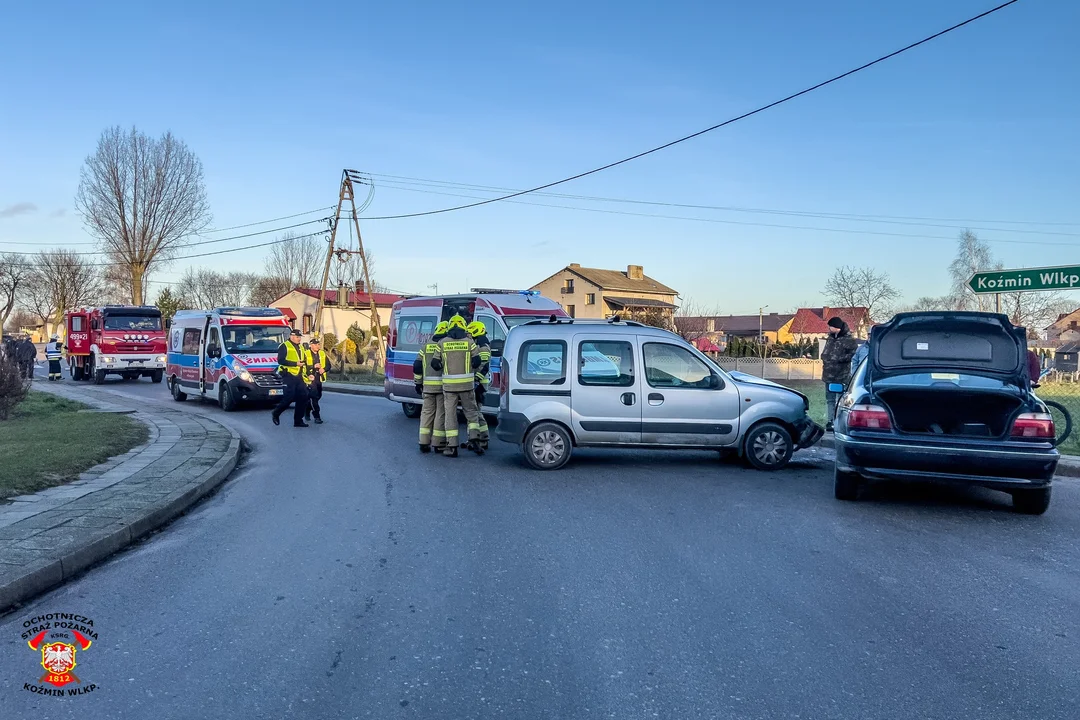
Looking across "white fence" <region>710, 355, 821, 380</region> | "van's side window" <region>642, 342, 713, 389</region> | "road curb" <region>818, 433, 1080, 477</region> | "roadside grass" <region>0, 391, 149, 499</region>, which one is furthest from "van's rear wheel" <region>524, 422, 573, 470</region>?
"white fence" <region>710, 355, 821, 380</region>

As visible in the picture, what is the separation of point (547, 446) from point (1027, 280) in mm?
7398

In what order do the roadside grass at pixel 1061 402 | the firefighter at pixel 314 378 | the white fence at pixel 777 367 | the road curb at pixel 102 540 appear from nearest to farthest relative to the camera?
the road curb at pixel 102 540, the roadside grass at pixel 1061 402, the firefighter at pixel 314 378, the white fence at pixel 777 367

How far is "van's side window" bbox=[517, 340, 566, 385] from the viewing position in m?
9.80

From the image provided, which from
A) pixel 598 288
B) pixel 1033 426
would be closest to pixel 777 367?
pixel 1033 426

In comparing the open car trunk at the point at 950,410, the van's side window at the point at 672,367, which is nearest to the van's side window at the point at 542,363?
the van's side window at the point at 672,367

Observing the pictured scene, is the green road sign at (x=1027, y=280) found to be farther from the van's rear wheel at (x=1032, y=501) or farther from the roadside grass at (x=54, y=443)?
Result: the roadside grass at (x=54, y=443)

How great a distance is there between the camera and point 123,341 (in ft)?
91.6

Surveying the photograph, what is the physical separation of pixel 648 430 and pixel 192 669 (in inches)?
256

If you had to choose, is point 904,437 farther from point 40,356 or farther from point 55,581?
point 40,356

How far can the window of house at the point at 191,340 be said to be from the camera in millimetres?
19312

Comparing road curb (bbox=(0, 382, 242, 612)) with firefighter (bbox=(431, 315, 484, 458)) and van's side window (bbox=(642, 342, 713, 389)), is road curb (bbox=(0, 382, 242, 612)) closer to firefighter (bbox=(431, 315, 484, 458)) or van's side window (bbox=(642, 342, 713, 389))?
firefighter (bbox=(431, 315, 484, 458))

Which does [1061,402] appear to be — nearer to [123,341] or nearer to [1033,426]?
[1033,426]

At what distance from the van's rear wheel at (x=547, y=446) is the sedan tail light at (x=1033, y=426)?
187 inches

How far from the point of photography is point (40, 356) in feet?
201
